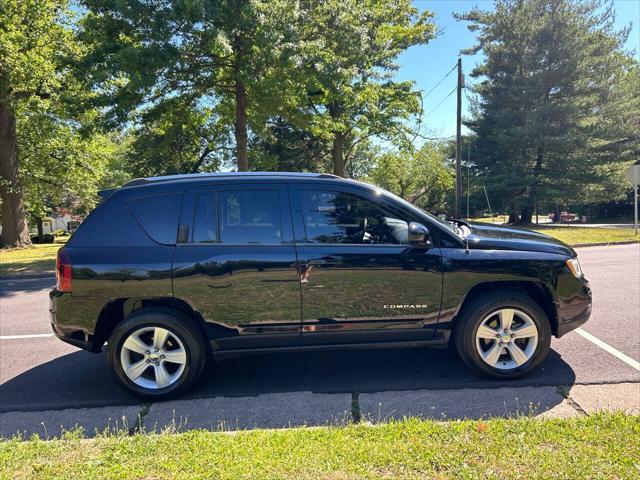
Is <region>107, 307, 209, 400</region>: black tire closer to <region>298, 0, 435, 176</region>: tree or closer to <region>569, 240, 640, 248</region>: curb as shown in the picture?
<region>298, 0, 435, 176</region>: tree

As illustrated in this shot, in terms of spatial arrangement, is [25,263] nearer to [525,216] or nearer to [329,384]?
[329,384]

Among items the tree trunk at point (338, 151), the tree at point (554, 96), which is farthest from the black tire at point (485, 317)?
the tree at point (554, 96)

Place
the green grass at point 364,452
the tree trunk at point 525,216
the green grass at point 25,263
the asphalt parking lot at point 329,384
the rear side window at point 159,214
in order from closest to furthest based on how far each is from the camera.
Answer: the green grass at point 364,452 < the asphalt parking lot at point 329,384 < the rear side window at point 159,214 < the green grass at point 25,263 < the tree trunk at point 525,216

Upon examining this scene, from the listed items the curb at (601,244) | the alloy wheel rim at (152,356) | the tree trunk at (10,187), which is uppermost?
the tree trunk at (10,187)

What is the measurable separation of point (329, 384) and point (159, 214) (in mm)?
2140

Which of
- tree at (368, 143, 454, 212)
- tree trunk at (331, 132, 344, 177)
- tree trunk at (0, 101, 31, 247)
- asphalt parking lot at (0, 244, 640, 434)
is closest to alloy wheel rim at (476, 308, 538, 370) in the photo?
asphalt parking lot at (0, 244, 640, 434)

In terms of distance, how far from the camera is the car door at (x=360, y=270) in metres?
3.61

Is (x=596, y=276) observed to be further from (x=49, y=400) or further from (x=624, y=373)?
(x=49, y=400)

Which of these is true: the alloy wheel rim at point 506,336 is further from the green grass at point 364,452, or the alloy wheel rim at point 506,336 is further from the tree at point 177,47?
the tree at point 177,47

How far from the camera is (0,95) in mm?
16938

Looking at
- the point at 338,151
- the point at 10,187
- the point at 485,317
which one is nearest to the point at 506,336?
the point at 485,317

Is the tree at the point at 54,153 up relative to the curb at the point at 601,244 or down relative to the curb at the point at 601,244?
up

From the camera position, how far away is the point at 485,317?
12.1 ft

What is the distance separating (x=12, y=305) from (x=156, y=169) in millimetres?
23488
